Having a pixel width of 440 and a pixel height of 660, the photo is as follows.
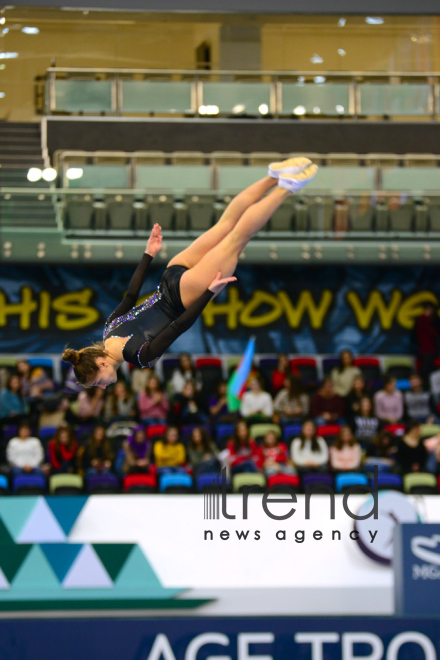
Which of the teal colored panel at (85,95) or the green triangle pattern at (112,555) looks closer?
the green triangle pattern at (112,555)

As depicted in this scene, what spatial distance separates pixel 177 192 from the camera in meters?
9.69

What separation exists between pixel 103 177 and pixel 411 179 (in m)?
3.20

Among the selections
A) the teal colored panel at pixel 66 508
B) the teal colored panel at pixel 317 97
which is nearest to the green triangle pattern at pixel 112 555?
the teal colored panel at pixel 66 508

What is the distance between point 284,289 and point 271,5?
5275 mm

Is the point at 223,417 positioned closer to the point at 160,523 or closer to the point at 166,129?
the point at 160,523

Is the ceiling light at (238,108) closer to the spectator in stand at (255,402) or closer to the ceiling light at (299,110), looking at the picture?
the ceiling light at (299,110)

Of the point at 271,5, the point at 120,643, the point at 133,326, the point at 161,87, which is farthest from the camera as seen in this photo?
the point at 161,87

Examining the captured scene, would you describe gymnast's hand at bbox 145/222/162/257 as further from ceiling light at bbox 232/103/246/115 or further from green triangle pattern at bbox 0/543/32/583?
ceiling light at bbox 232/103/246/115

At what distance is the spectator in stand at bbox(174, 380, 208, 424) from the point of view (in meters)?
9.67

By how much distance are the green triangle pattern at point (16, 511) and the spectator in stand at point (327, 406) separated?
130 inches

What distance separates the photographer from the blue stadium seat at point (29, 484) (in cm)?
845

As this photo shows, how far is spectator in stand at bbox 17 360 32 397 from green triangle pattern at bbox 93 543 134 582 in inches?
117

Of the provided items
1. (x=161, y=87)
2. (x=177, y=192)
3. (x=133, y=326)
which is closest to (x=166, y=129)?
(x=161, y=87)

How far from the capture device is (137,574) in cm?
764
